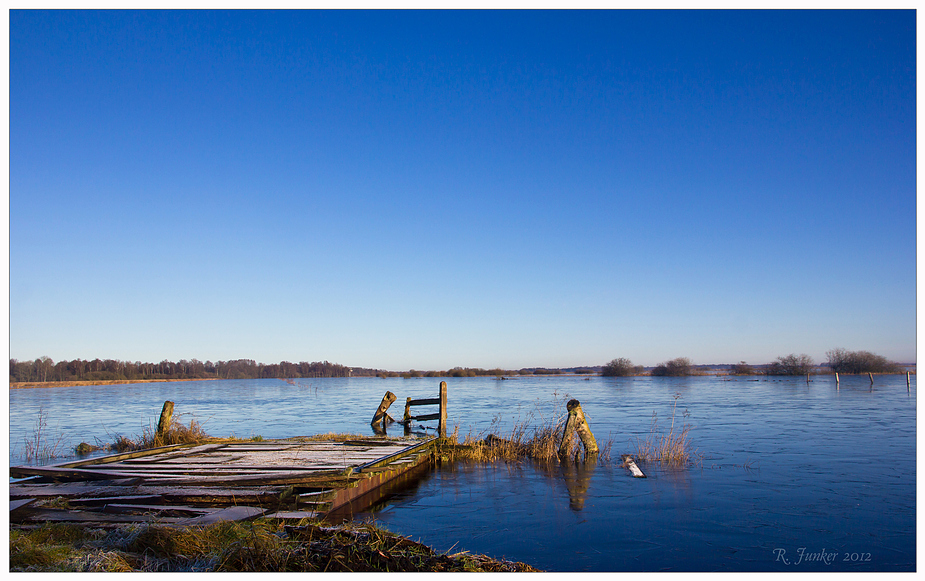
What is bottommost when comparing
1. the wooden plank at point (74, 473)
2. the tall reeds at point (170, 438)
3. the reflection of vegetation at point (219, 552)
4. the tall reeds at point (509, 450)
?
the tall reeds at point (509, 450)

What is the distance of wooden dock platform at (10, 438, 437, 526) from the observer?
24.9 feet

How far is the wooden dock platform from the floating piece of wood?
5350 millimetres

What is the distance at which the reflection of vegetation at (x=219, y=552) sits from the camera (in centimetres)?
511

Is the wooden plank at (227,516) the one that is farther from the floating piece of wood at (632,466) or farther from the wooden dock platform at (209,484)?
the floating piece of wood at (632,466)

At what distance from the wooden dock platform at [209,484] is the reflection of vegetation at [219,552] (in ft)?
3.04

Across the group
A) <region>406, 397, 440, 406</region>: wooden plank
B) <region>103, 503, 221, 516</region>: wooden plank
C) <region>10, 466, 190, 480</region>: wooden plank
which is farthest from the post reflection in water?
<region>10, 466, 190, 480</region>: wooden plank

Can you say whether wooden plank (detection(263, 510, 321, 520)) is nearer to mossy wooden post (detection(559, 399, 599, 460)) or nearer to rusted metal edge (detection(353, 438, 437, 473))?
rusted metal edge (detection(353, 438, 437, 473))

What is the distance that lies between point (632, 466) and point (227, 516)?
10.5 metres

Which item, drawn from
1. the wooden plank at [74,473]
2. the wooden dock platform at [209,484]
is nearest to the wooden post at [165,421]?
the wooden dock platform at [209,484]

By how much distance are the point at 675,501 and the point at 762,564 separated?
384cm

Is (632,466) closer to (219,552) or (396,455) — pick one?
(396,455)

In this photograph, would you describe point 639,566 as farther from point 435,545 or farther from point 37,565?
point 37,565

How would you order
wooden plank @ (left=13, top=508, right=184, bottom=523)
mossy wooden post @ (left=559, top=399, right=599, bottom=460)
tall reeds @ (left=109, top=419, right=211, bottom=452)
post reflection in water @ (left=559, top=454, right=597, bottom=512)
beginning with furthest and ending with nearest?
1. mossy wooden post @ (left=559, top=399, right=599, bottom=460)
2. tall reeds @ (left=109, top=419, right=211, bottom=452)
3. post reflection in water @ (left=559, top=454, right=597, bottom=512)
4. wooden plank @ (left=13, top=508, right=184, bottom=523)

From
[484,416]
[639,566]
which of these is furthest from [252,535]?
[484,416]
